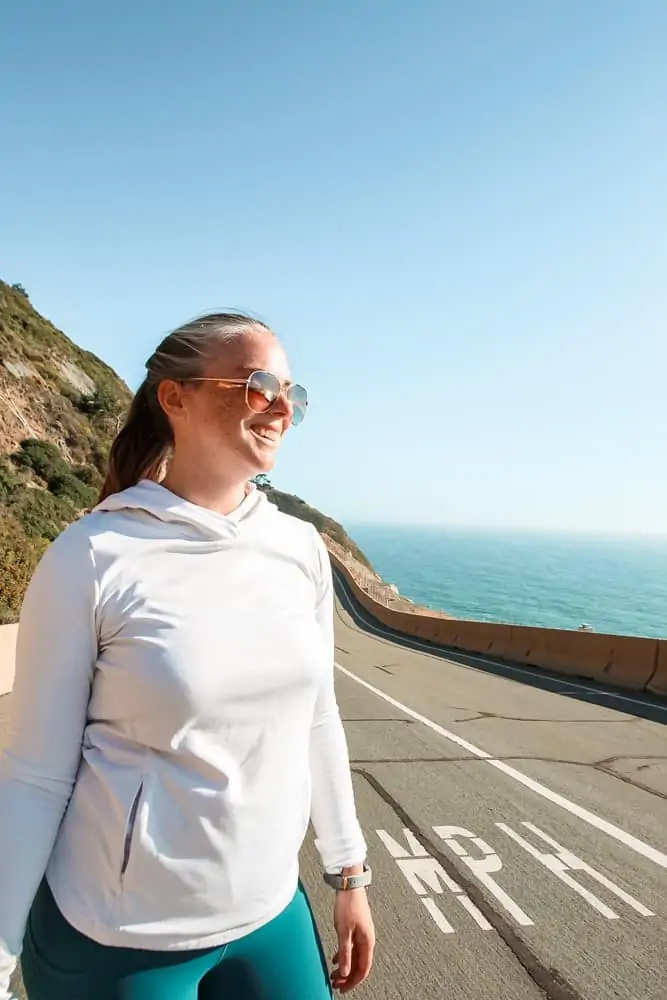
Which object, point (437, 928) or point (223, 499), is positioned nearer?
point (223, 499)

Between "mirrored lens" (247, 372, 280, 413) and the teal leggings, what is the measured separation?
113 cm

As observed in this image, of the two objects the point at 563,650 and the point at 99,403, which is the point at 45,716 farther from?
the point at 99,403

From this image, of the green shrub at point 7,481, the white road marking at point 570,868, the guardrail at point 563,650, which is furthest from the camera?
the green shrub at point 7,481

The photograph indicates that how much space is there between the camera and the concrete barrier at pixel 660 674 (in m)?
14.3

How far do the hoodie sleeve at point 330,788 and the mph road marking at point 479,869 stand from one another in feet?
8.35

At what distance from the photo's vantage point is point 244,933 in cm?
164

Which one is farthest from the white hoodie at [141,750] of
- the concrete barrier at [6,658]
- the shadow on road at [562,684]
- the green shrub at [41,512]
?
the green shrub at [41,512]

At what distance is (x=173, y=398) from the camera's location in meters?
1.96

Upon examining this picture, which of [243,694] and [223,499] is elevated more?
[223,499]

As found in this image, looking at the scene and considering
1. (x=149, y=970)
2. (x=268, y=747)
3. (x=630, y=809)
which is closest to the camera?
(x=149, y=970)

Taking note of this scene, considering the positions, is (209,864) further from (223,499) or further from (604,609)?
(604,609)

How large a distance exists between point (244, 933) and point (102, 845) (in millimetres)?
345

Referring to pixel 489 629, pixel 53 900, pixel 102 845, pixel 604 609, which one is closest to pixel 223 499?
pixel 102 845

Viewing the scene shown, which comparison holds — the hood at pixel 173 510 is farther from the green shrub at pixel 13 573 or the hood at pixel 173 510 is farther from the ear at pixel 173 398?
the green shrub at pixel 13 573
